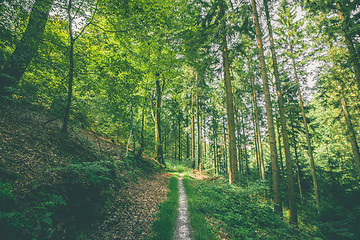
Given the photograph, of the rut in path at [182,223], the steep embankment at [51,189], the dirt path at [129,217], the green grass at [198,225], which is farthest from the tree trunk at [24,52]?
the green grass at [198,225]

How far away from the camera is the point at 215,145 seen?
114ft

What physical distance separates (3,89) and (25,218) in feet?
19.1

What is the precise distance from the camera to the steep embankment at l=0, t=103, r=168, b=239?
3.13 metres

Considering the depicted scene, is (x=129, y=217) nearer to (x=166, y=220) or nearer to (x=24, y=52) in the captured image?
(x=166, y=220)

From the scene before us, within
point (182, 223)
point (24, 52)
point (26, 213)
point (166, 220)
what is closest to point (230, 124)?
point (182, 223)

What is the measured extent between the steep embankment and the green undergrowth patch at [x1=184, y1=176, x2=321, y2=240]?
205 centimetres

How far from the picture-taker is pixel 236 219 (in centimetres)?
565

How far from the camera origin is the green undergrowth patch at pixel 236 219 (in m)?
4.94

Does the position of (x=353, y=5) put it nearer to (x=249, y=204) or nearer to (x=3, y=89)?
(x=249, y=204)

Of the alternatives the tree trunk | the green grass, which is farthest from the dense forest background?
the green grass

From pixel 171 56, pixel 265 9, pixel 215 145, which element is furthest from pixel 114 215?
pixel 215 145

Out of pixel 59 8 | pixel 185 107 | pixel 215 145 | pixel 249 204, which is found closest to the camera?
pixel 59 8

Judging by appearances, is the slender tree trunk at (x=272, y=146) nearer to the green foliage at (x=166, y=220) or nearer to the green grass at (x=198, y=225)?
the green grass at (x=198, y=225)

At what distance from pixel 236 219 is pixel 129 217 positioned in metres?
4.14
